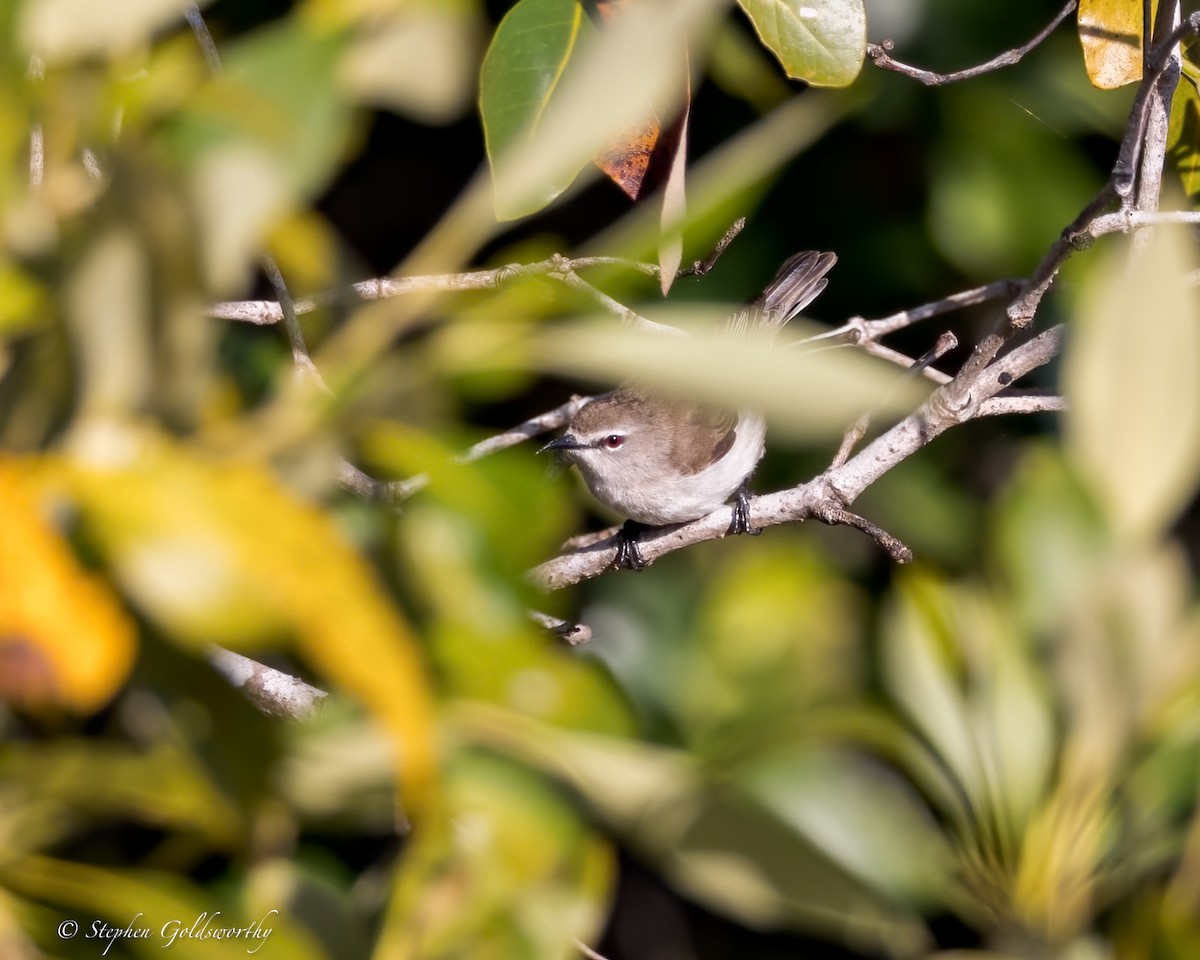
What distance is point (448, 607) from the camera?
35.2 inches

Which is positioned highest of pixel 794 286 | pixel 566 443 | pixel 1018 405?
pixel 1018 405

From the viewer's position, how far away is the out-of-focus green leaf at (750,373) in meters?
0.72

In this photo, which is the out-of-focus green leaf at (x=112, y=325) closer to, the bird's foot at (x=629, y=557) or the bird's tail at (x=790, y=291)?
the bird's foot at (x=629, y=557)

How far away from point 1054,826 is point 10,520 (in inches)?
30.7

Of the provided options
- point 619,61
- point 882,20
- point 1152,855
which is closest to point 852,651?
point 1152,855

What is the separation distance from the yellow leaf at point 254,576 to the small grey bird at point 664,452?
3.40 m

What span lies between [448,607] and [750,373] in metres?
0.32

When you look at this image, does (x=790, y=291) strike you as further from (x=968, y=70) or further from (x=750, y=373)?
(x=750, y=373)

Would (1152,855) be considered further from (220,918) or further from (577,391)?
(577,391)

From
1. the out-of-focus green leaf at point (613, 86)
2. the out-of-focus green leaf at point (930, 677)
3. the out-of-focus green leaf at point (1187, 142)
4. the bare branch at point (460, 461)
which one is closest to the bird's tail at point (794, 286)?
the bare branch at point (460, 461)

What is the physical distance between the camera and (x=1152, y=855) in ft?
2.99

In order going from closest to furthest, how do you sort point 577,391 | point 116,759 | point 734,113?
1. point 116,759
2. point 734,113
3. point 577,391

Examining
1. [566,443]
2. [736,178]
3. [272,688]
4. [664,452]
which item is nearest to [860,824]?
[736,178]

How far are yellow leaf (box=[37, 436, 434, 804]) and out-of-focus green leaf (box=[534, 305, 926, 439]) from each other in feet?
0.70
